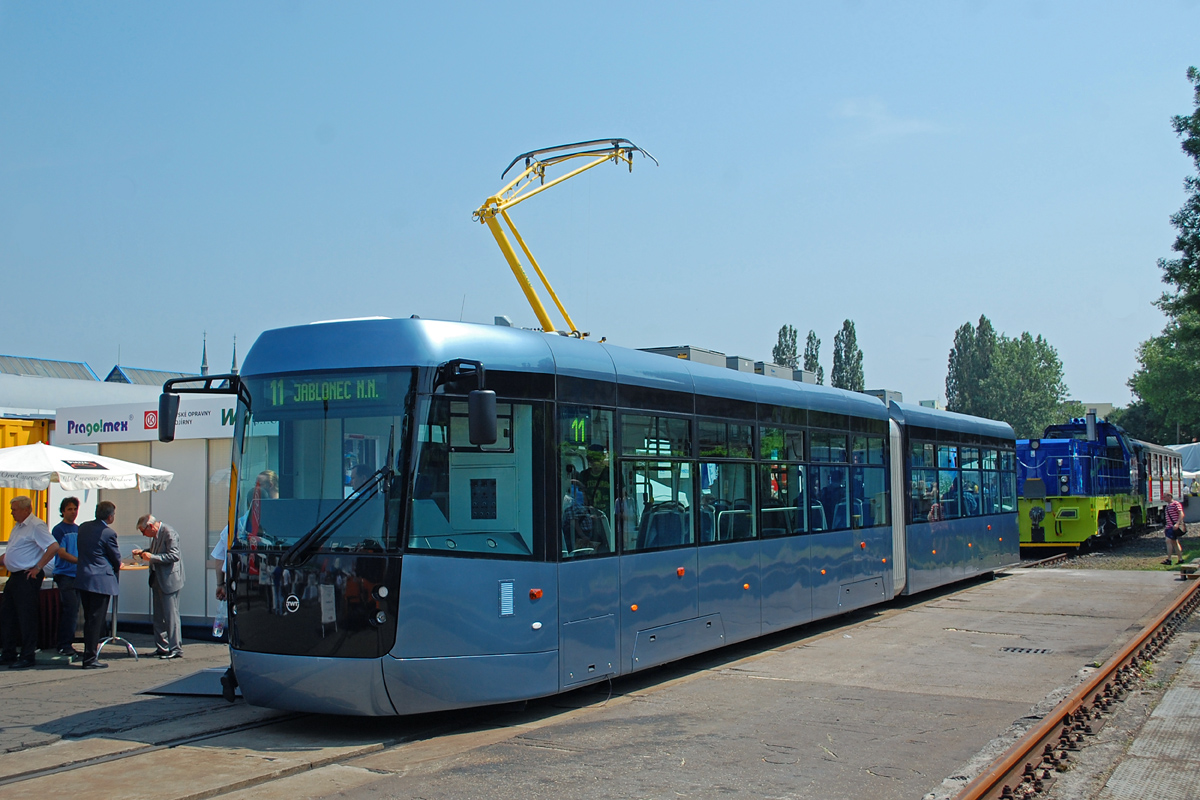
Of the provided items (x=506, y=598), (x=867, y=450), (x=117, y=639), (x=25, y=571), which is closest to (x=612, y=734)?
(x=506, y=598)

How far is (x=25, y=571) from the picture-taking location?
11.0 metres

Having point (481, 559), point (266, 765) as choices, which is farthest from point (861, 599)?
point (266, 765)

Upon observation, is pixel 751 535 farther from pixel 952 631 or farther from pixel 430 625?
pixel 430 625

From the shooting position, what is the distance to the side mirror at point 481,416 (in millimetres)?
7047

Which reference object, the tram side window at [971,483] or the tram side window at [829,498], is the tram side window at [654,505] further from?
the tram side window at [971,483]

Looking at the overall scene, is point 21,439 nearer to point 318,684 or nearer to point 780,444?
point 318,684

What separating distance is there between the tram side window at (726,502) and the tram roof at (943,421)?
5612mm

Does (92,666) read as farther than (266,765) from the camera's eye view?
Yes

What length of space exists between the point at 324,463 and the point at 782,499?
19.3 feet

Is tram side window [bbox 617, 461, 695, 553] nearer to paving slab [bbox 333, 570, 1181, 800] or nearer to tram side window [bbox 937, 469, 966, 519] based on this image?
paving slab [bbox 333, 570, 1181, 800]

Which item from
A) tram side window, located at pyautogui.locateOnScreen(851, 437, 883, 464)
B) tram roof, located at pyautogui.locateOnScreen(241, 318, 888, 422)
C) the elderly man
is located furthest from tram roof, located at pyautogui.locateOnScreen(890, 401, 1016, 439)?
the elderly man

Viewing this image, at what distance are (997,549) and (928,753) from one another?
13.8m

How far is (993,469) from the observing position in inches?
782

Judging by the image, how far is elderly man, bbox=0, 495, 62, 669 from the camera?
11.0m
